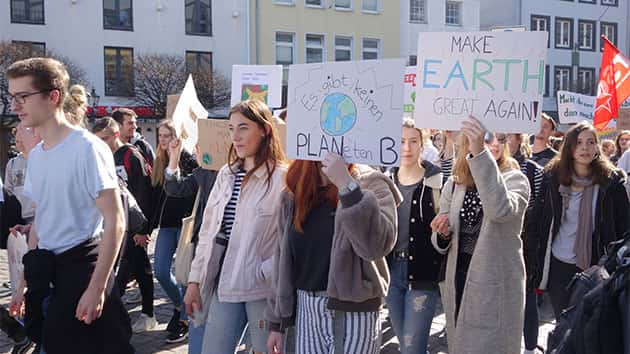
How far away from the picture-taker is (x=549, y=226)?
5.04 m

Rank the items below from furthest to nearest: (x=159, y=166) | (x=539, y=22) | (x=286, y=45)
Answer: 1. (x=539, y=22)
2. (x=286, y=45)
3. (x=159, y=166)

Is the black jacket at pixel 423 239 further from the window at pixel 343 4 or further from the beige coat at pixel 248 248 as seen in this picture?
the window at pixel 343 4

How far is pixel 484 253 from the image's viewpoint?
12.8ft

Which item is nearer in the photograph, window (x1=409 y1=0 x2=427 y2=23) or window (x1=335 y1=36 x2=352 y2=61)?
window (x1=335 y1=36 x2=352 y2=61)

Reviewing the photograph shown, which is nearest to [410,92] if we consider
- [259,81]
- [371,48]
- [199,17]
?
[259,81]

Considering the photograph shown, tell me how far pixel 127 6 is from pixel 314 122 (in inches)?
1143

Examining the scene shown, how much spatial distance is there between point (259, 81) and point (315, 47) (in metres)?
26.6

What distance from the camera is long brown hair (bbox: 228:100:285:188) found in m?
3.94

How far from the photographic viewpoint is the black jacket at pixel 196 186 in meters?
4.90

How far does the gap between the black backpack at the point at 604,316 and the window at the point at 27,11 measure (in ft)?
98.5

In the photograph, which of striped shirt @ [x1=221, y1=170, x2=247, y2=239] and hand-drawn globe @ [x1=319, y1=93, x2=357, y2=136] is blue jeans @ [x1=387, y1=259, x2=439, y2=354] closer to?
striped shirt @ [x1=221, y1=170, x2=247, y2=239]

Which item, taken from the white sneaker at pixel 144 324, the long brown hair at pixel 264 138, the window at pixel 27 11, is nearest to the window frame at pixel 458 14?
the window at pixel 27 11

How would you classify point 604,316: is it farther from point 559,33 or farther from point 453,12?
point 559,33

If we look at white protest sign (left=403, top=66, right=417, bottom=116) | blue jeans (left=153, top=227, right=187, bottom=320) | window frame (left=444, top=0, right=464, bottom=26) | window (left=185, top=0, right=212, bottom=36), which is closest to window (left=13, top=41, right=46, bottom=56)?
window (left=185, top=0, right=212, bottom=36)
